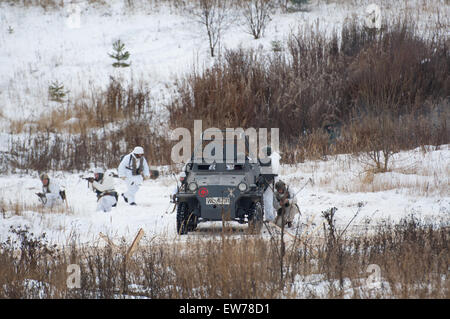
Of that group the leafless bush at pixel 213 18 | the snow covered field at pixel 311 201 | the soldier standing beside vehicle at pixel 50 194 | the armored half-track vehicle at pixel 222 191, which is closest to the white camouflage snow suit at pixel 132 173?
the snow covered field at pixel 311 201

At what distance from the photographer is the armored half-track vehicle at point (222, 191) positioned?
31.0ft

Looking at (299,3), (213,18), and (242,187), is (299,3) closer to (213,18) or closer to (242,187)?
(213,18)

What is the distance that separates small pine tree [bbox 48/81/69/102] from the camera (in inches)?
911

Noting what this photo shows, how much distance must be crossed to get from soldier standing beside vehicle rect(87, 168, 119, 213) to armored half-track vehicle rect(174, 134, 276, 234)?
116 inches

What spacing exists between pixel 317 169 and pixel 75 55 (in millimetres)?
15344

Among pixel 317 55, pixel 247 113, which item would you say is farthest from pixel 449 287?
pixel 317 55

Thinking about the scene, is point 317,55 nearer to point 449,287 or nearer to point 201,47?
point 201,47

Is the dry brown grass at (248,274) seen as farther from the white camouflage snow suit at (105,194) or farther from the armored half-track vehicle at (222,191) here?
the white camouflage snow suit at (105,194)

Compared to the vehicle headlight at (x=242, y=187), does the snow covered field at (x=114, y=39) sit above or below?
above

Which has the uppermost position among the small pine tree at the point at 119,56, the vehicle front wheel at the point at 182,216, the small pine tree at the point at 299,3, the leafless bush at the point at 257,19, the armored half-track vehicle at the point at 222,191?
the small pine tree at the point at 299,3

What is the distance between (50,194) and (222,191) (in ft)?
17.1

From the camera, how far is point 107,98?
2331 cm

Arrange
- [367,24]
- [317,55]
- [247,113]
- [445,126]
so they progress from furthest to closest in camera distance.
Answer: [367,24], [317,55], [247,113], [445,126]

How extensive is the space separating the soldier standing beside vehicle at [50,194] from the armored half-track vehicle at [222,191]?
12.8 ft
